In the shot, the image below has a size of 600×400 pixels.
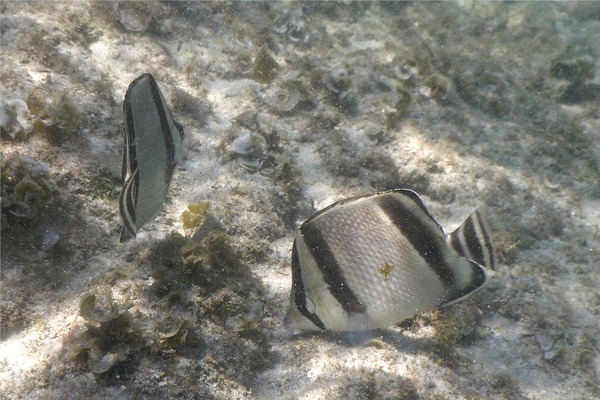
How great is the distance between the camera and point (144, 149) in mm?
1548

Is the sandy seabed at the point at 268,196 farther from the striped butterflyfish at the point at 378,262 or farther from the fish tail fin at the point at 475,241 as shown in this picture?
the fish tail fin at the point at 475,241

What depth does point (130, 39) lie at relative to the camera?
478cm

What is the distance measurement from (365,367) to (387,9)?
317 inches

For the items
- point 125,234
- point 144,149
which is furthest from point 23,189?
point 144,149

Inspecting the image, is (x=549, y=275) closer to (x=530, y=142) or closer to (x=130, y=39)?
(x=530, y=142)

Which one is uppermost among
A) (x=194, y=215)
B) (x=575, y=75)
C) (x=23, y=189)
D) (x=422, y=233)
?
(x=575, y=75)

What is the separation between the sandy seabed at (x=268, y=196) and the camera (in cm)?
233

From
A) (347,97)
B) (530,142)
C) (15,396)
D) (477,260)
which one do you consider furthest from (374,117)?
(15,396)

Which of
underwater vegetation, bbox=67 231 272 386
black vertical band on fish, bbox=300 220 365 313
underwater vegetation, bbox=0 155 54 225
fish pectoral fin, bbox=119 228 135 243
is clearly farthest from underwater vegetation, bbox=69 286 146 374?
black vertical band on fish, bbox=300 220 365 313

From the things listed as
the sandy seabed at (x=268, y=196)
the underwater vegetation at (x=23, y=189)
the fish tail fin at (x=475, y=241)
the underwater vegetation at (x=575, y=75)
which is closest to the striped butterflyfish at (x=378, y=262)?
the fish tail fin at (x=475, y=241)

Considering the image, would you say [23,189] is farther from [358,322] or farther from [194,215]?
[358,322]

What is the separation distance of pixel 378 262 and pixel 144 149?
1369 millimetres

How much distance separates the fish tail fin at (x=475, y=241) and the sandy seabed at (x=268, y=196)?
795 mm

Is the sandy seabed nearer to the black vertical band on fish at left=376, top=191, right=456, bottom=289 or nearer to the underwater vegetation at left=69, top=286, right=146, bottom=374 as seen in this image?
the underwater vegetation at left=69, top=286, right=146, bottom=374
